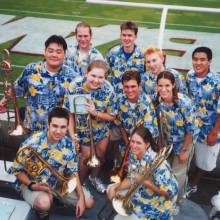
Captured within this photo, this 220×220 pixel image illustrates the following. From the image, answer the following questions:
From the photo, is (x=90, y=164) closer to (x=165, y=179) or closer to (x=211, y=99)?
(x=165, y=179)

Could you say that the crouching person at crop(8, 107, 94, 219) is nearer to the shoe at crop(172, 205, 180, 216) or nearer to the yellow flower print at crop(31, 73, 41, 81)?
the yellow flower print at crop(31, 73, 41, 81)

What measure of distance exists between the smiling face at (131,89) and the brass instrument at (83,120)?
1.37 feet

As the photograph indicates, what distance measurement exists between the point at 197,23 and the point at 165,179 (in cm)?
805

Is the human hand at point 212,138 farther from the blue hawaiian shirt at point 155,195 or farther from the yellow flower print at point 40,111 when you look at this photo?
the yellow flower print at point 40,111

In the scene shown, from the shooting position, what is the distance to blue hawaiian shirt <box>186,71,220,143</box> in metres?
4.21

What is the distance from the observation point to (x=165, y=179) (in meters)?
3.39

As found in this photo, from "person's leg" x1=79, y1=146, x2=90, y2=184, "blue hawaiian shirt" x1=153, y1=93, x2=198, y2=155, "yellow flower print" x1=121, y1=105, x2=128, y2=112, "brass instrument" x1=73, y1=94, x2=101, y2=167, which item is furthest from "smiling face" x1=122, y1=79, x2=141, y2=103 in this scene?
"person's leg" x1=79, y1=146, x2=90, y2=184

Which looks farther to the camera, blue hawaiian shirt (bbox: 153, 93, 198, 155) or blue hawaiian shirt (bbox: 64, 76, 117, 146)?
blue hawaiian shirt (bbox: 64, 76, 117, 146)

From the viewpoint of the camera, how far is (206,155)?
4465 mm

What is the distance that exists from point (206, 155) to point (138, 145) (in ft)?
4.23

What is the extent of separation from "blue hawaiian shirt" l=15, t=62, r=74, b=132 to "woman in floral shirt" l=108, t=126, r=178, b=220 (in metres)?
1.14

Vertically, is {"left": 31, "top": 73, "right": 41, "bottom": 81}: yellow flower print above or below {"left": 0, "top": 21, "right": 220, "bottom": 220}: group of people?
above

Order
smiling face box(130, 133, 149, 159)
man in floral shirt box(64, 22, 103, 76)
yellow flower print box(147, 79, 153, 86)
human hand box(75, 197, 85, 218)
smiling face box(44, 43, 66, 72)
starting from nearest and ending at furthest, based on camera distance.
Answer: smiling face box(130, 133, 149, 159)
human hand box(75, 197, 85, 218)
smiling face box(44, 43, 66, 72)
yellow flower print box(147, 79, 153, 86)
man in floral shirt box(64, 22, 103, 76)

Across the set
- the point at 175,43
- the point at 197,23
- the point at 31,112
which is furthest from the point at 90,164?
the point at 197,23
